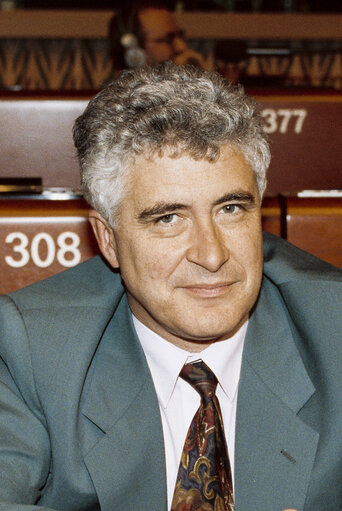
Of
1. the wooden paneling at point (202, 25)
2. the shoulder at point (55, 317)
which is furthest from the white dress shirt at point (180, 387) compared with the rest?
the wooden paneling at point (202, 25)

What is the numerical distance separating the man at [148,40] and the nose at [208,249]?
2.12m

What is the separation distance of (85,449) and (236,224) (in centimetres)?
46

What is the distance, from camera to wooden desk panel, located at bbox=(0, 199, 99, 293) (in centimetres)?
159

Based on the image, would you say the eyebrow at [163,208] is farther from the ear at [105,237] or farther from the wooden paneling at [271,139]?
the wooden paneling at [271,139]

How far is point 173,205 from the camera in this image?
3.91 ft

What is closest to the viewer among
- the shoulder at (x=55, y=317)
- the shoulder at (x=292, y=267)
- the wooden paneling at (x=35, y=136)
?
the shoulder at (x=55, y=317)

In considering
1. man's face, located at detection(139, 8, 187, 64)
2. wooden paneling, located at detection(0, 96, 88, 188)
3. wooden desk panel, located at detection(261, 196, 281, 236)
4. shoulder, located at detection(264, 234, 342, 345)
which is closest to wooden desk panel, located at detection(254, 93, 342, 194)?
wooden desk panel, located at detection(261, 196, 281, 236)

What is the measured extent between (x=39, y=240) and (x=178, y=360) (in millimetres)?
450

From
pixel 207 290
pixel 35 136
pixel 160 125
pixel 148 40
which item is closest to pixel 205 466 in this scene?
pixel 207 290

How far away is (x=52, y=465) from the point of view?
1.28m

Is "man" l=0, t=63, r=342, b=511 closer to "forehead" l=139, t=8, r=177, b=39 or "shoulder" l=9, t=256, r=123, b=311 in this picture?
"shoulder" l=9, t=256, r=123, b=311

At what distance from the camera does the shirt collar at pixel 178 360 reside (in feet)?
4.39

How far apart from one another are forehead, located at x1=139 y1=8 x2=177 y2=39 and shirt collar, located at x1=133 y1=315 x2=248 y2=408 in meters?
2.16

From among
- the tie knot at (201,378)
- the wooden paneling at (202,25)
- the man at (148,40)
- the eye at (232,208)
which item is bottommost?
the wooden paneling at (202,25)
